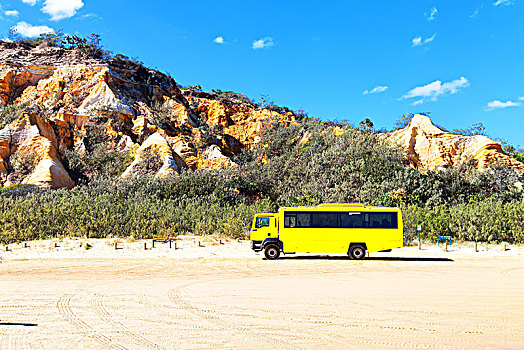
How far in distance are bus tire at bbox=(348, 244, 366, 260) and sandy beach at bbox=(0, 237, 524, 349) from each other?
0.57m

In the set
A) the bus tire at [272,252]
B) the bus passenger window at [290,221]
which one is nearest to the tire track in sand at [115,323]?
the bus tire at [272,252]

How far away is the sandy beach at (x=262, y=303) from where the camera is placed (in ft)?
19.1

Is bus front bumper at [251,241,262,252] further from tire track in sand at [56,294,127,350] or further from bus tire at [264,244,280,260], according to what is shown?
tire track in sand at [56,294,127,350]

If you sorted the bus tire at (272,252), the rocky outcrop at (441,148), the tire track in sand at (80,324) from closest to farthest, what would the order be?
the tire track in sand at (80,324), the bus tire at (272,252), the rocky outcrop at (441,148)

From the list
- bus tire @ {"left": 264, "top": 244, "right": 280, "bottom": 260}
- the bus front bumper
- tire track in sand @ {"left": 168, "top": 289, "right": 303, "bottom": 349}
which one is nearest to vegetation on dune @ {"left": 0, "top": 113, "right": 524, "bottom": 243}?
the bus front bumper

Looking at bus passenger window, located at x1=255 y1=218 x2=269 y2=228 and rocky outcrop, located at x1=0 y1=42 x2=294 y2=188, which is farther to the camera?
rocky outcrop, located at x1=0 y1=42 x2=294 y2=188

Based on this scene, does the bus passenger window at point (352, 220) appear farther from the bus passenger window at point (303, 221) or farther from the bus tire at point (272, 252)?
the bus tire at point (272, 252)

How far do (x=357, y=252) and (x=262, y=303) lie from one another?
8187 mm

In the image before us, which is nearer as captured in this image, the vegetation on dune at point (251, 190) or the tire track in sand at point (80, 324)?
the tire track in sand at point (80, 324)

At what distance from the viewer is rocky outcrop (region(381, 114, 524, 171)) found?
30.8 metres

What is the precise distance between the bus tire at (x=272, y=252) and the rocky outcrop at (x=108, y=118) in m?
17.4

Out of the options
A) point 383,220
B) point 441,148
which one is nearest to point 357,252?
point 383,220

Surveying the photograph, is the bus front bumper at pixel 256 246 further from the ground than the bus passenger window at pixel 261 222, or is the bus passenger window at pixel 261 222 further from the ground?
the bus passenger window at pixel 261 222

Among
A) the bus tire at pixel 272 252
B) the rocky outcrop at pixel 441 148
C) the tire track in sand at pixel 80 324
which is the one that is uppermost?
the rocky outcrop at pixel 441 148
